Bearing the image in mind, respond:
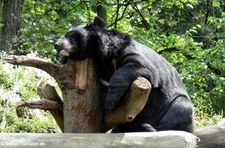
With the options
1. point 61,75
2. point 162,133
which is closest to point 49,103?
point 61,75

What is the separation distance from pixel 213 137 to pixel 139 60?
2.62 feet

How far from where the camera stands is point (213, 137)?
330cm

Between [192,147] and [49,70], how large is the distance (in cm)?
116

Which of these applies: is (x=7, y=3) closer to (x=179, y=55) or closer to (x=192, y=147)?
(x=179, y=55)

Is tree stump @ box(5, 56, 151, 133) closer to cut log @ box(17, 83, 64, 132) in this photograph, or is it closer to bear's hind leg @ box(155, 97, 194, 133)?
cut log @ box(17, 83, 64, 132)

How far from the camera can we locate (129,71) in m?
3.06

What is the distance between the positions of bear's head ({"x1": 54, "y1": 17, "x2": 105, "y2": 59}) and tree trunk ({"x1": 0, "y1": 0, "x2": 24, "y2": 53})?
525 centimetres

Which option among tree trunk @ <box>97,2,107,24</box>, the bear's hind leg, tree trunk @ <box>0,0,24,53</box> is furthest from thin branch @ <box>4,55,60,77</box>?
tree trunk @ <box>0,0,24,53</box>

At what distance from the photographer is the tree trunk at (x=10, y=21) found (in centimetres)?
851

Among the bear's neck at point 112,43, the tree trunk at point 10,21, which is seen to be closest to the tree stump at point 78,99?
the bear's neck at point 112,43

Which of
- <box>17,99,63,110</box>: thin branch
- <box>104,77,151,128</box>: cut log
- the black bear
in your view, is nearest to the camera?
<box>104,77,151,128</box>: cut log

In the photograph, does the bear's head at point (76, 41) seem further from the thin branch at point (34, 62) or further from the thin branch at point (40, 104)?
the thin branch at point (40, 104)

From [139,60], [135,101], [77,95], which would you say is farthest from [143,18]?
[135,101]

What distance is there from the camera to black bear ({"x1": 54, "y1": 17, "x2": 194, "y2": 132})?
3.24m
